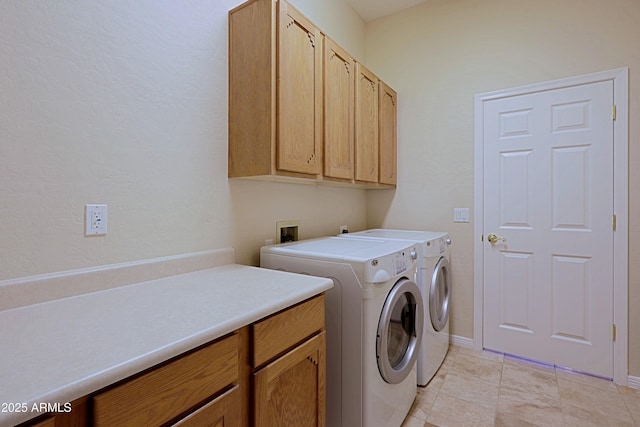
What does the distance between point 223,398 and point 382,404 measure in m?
0.90

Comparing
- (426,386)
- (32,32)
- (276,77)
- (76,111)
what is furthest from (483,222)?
(32,32)

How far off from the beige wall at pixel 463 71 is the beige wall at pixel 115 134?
1.65 meters

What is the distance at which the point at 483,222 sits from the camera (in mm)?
2439

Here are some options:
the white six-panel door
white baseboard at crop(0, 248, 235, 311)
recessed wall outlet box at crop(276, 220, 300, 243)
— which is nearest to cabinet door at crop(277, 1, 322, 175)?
recessed wall outlet box at crop(276, 220, 300, 243)

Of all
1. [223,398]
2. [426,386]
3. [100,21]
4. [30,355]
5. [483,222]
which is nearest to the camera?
[30,355]

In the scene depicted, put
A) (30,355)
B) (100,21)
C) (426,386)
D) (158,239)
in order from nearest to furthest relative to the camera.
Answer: (30,355) → (100,21) → (158,239) → (426,386)

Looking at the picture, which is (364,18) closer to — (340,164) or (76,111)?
(340,164)

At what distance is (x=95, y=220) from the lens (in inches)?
44.9

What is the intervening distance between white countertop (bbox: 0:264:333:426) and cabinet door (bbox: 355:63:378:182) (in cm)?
121

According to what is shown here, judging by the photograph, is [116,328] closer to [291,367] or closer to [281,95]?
[291,367]

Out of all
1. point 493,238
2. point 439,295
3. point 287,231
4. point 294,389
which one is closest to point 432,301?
point 439,295

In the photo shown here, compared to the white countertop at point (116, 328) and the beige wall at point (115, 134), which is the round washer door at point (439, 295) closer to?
the white countertop at point (116, 328)

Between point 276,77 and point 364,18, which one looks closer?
point 276,77

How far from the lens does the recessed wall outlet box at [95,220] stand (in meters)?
1.12
